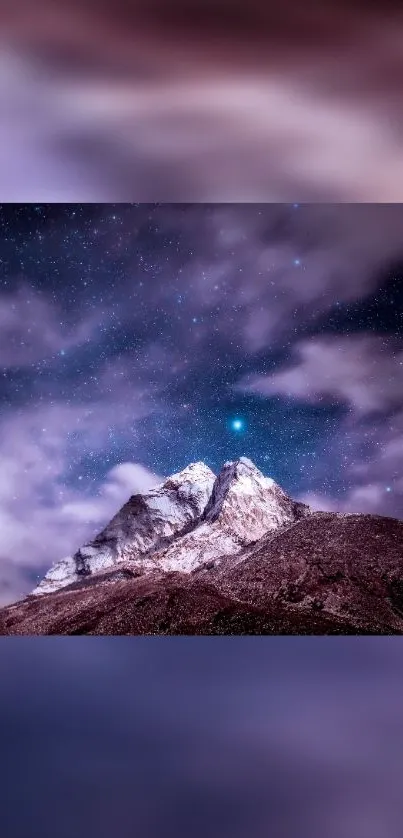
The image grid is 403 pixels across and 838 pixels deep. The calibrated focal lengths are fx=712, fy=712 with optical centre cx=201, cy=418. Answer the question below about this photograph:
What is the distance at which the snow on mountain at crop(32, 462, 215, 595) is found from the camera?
6.14 meters

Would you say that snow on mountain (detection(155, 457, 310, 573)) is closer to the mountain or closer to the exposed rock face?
the mountain

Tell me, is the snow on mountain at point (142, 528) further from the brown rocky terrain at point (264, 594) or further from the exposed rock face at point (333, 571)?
the exposed rock face at point (333, 571)

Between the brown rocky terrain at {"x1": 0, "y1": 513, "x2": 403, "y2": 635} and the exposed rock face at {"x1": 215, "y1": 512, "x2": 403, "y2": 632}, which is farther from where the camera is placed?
the exposed rock face at {"x1": 215, "y1": 512, "x2": 403, "y2": 632}

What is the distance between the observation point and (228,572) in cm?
656

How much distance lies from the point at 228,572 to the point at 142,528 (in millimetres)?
892

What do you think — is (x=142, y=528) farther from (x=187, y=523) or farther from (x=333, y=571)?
(x=333, y=571)

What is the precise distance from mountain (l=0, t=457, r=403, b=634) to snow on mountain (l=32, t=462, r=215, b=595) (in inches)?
0.4

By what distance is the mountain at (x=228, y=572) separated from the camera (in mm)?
6141

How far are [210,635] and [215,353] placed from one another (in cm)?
246
